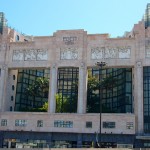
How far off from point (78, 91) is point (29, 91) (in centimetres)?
2143

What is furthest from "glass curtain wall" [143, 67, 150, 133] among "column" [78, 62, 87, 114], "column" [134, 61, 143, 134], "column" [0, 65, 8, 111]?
"column" [0, 65, 8, 111]

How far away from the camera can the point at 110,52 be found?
70375 mm

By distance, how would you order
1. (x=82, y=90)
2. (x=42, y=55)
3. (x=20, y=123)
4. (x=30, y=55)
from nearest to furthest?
(x=20, y=123) → (x=82, y=90) → (x=42, y=55) → (x=30, y=55)

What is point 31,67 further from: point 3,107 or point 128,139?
point 128,139

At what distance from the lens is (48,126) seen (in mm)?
67938

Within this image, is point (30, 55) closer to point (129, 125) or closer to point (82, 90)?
point (82, 90)

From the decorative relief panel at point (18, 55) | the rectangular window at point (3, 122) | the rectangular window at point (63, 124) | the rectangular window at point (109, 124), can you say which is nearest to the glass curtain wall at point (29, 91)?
the decorative relief panel at point (18, 55)

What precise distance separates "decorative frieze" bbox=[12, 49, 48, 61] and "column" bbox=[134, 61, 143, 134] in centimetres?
1993

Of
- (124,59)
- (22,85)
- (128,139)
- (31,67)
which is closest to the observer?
(128,139)

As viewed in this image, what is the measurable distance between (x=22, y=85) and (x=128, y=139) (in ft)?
110

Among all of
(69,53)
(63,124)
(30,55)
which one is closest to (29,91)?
(30,55)

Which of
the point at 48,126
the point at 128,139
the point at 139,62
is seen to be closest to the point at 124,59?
the point at 139,62

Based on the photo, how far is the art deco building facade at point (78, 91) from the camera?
216ft

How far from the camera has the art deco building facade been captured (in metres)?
65.7
